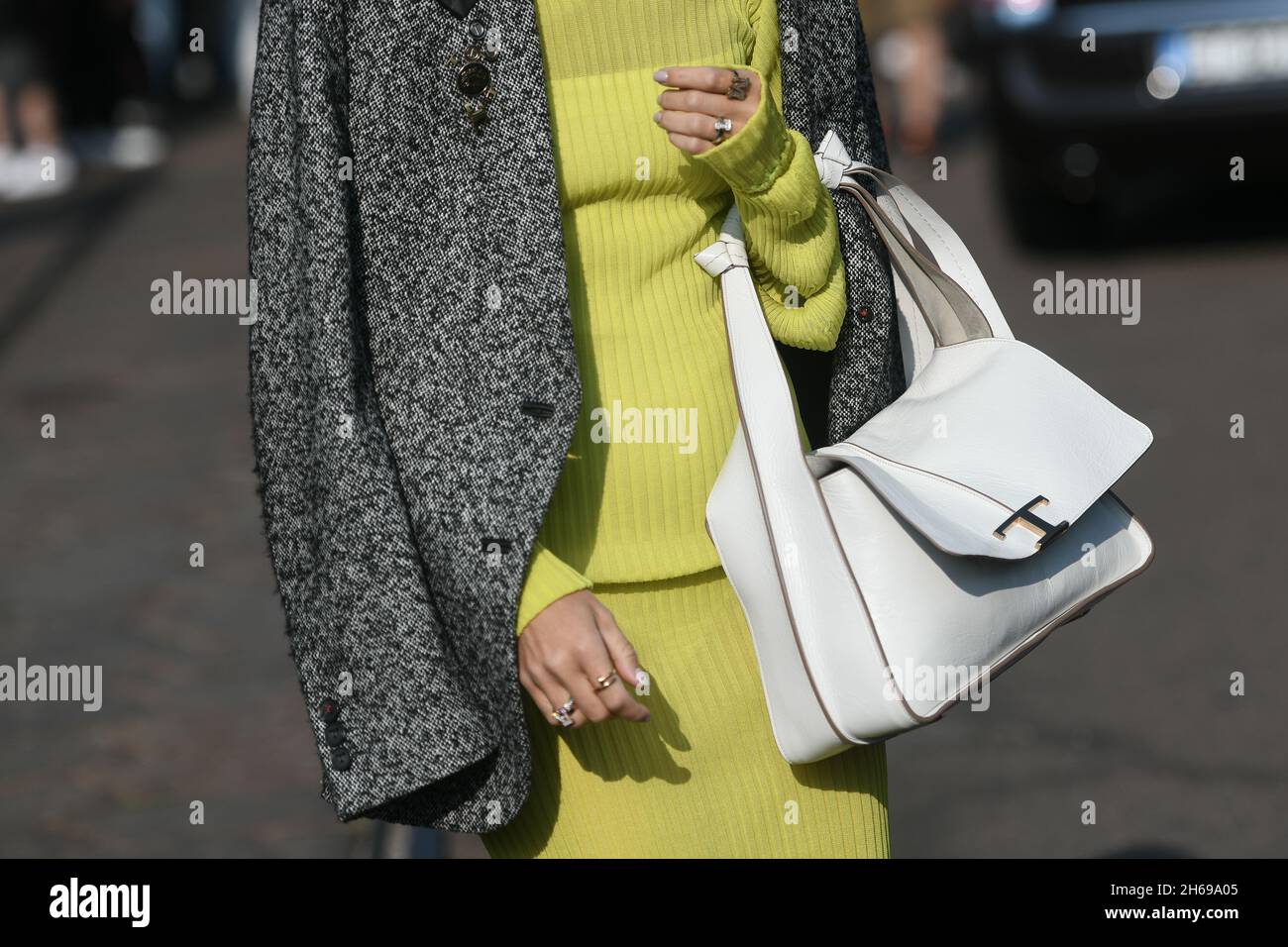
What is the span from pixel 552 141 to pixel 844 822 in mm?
780

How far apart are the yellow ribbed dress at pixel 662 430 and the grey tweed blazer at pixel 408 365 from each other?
0.28 ft

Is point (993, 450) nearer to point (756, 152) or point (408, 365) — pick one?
point (756, 152)

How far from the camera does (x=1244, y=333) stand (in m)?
7.52

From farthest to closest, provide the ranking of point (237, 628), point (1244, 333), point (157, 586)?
1. point (1244, 333)
2. point (157, 586)
3. point (237, 628)

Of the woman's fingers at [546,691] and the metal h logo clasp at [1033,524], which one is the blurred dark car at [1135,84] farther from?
the woman's fingers at [546,691]

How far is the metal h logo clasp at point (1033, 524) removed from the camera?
1.65 metres

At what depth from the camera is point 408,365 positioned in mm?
1708

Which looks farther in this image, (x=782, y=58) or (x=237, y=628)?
(x=237, y=628)

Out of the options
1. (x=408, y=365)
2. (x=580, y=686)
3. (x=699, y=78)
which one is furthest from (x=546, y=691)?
(x=699, y=78)

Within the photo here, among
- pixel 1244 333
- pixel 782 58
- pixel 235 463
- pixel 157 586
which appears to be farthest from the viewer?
pixel 1244 333

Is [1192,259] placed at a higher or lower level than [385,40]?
lower
